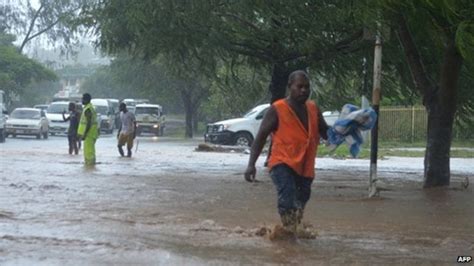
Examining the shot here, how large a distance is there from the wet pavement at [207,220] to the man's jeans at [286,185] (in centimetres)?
36

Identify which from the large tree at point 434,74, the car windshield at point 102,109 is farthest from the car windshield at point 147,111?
the large tree at point 434,74

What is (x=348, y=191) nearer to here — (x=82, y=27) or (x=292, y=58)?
(x=292, y=58)

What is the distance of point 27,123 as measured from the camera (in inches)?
1673

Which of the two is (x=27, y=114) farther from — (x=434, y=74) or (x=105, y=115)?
(x=434, y=74)

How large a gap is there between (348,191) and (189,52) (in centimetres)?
583

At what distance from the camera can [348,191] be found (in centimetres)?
1465

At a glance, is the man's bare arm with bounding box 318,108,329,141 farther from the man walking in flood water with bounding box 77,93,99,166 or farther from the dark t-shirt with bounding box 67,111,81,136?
the dark t-shirt with bounding box 67,111,81,136

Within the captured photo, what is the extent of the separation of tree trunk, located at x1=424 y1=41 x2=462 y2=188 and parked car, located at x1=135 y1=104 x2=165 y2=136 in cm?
4050

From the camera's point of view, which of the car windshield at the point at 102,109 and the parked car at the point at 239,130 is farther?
the car windshield at the point at 102,109

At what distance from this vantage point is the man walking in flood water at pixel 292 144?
8.41 m

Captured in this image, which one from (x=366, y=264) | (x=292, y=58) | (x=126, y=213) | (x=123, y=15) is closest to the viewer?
(x=366, y=264)

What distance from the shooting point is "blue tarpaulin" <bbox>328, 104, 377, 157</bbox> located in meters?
9.74

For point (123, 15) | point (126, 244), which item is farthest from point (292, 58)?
point (126, 244)

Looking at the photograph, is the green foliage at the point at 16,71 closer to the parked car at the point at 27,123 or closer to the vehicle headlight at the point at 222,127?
the parked car at the point at 27,123
